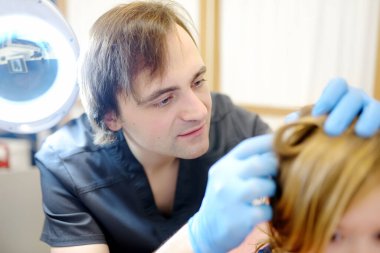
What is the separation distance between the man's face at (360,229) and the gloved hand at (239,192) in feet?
0.32

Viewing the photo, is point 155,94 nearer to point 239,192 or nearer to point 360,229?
point 239,192

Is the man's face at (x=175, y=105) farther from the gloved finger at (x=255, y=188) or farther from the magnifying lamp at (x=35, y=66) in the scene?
the gloved finger at (x=255, y=188)

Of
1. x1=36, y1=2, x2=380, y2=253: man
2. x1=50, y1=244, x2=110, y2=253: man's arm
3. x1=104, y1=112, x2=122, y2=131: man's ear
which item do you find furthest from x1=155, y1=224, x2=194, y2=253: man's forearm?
x1=104, y1=112, x2=122, y2=131: man's ear

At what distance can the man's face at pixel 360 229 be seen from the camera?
0.55 meters

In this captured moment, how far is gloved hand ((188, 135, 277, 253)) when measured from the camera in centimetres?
57

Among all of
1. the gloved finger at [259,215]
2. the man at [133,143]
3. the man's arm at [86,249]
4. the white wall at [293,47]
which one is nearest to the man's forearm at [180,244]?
the man at [133,143]

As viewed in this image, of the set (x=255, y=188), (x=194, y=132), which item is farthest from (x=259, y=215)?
(x=194, y=132)

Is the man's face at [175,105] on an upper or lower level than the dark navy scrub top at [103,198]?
upper

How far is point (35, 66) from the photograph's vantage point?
94 centimetres

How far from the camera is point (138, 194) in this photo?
1.02 metres

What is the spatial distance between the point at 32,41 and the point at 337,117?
68cm

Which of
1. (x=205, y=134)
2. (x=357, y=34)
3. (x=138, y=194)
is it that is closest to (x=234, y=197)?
(x=205, y=134)

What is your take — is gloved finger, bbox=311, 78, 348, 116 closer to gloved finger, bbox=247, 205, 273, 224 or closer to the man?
gloved finger, bbox=247, 205, 273, 224

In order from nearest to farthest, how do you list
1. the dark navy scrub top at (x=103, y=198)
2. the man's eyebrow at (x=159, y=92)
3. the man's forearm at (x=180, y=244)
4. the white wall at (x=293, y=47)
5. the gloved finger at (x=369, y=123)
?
the gloved finger at (x=369, y=123) < the man's forearm at (x=180, y=244) < the man's eyebrow at (x=159, y=92) < the dark navy scrub top at (x=103, y=198) < the white wall at (x=293, y=47)
